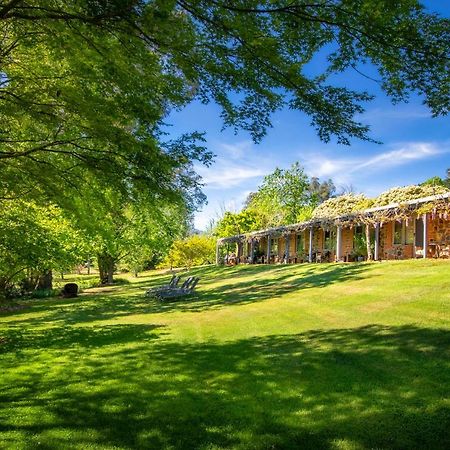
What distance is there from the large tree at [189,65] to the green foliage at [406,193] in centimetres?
2146

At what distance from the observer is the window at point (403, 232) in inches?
950

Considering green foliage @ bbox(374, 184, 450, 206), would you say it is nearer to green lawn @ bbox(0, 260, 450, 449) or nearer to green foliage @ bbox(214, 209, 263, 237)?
green lawn @ bbox(0, 260, 450, 449)

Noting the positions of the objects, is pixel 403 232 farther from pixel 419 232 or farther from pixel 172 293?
pixel 172 293

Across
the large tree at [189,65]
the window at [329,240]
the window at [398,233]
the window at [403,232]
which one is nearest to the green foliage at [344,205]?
the window at [329,240]

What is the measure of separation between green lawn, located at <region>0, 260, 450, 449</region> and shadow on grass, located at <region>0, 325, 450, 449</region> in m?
0.02

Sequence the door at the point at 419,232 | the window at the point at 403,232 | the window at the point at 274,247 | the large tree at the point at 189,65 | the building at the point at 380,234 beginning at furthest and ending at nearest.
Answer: the window at the point at 274,247 < the window at the point at 403,232 < the door at the point at 419,232 < the building at the point at 380,234 < the large tree at the point at 189,65

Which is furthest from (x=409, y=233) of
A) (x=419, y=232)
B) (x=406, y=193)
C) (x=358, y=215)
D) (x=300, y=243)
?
(x=300, y=243)

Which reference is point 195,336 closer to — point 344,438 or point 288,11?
point 344,438

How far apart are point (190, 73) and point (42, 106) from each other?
395cm

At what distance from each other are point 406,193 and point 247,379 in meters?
23.1

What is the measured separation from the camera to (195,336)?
10992 mm

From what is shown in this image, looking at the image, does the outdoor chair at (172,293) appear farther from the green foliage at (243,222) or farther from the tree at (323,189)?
the tree at (323,189)

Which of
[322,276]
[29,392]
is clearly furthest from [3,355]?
[322,276]

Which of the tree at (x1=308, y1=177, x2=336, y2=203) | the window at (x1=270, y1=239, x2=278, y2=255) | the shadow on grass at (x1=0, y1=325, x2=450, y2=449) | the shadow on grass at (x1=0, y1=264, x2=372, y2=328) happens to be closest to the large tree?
the shadow on grass at (x1=0, y1=325, x2=450, y2=449)
